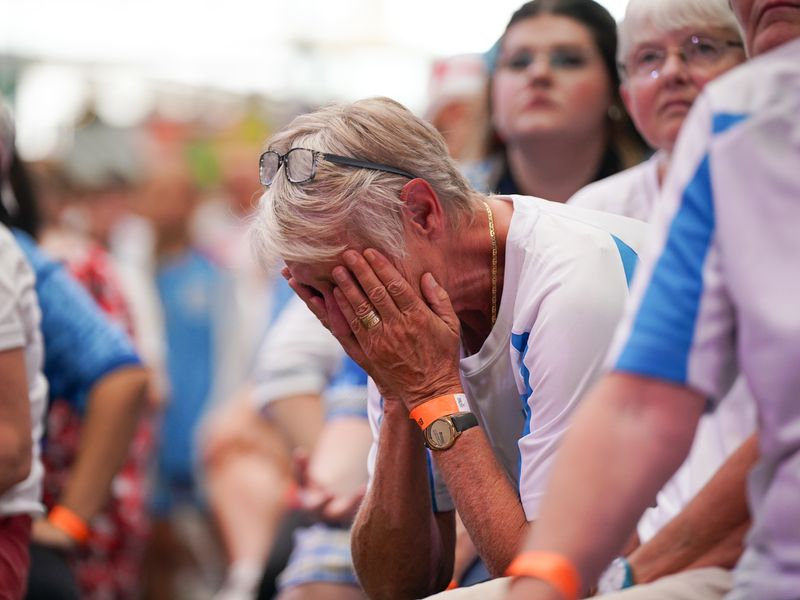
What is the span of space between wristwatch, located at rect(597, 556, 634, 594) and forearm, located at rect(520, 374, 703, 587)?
0.51 meters

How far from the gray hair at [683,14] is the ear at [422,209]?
953mm

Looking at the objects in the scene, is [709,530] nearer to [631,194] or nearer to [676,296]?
[676,296]

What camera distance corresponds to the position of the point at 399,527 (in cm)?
240

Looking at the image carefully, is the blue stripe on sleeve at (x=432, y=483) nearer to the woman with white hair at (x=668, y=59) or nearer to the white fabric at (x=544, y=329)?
the white fabric at (x=544, y=329)

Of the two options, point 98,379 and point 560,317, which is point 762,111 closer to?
point 560,317

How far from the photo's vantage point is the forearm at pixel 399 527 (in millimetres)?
2359

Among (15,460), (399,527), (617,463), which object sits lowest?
(399,527)

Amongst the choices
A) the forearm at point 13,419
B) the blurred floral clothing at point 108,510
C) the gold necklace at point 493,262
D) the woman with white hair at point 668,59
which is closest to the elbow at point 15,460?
the forearm at point 13,419

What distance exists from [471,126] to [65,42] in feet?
35.1

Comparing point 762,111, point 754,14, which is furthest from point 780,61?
point 754,14

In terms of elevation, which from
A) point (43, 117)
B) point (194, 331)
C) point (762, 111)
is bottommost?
point (194, 331)

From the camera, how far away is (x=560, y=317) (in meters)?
2.09

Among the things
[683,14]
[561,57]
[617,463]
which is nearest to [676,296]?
[617,463]

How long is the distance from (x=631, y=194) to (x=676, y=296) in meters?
1.75
